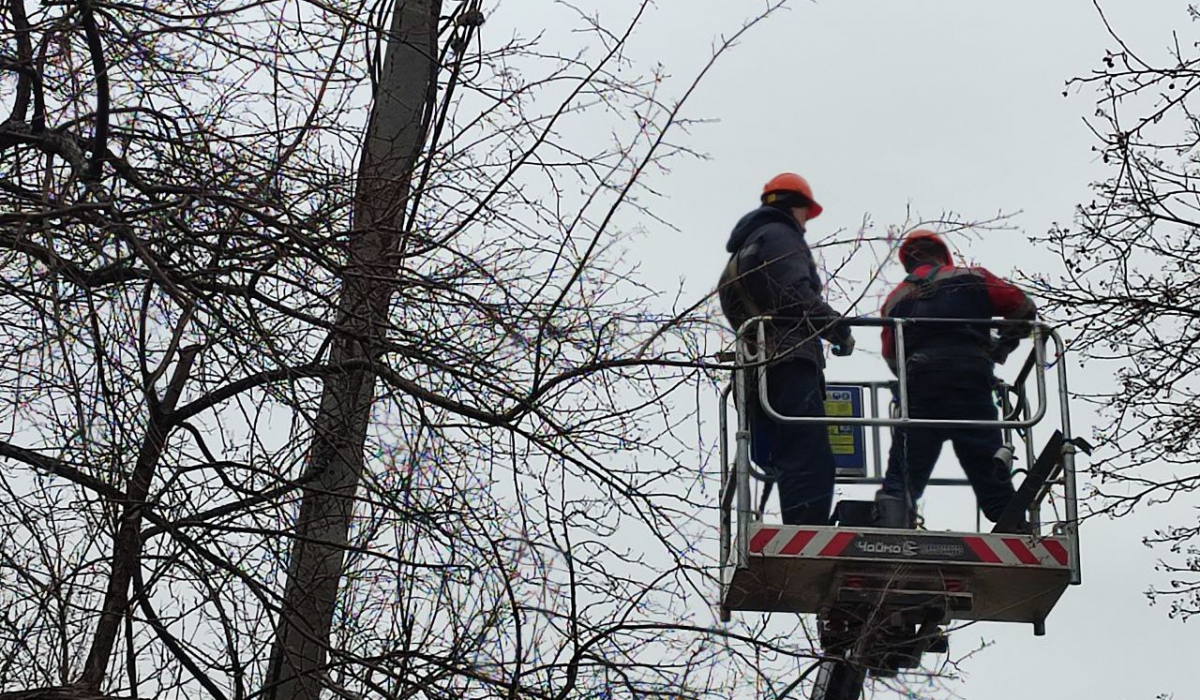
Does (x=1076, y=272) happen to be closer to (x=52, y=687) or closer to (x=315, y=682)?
(x=315, y=682)

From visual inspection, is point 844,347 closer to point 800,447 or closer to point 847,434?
point 800,447

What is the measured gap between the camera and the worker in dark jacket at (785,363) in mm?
9195

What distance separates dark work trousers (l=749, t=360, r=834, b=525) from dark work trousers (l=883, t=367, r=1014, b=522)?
0.42m

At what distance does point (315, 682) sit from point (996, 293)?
4246 mm

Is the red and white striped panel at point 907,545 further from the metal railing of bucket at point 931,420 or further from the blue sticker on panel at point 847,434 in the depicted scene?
the blue sticker on panel at point 847,434

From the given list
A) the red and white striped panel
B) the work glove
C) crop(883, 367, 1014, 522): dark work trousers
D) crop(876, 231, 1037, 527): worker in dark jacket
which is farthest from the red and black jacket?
the red and white striped panel

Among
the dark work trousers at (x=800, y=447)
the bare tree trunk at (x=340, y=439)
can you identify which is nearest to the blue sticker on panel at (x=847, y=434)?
the dark work trousers at (x=800, y=447)

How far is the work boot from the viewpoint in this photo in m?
9.74

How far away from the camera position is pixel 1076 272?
29.7 feet

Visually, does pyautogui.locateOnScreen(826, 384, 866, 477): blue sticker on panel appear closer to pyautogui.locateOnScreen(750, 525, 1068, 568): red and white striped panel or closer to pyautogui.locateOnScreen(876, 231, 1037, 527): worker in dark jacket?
pyautogui.locateOnScreen(876, 231, 1037, 527): worker in dark jacket

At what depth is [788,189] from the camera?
9.82 metres

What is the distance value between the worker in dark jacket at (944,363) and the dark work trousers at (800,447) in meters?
0.40

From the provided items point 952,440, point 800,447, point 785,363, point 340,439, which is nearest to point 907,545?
point 952,440

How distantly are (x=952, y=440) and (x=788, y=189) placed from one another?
1406 mm
